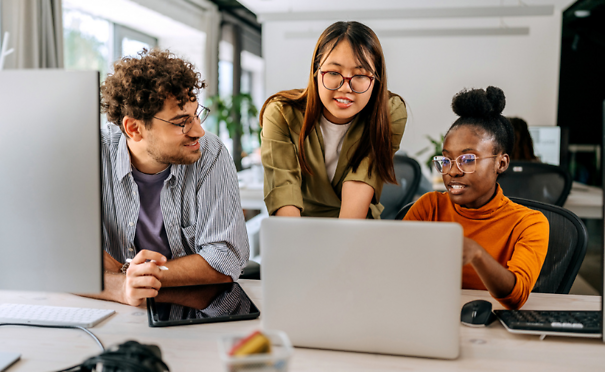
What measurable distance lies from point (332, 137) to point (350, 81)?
9.1 inches

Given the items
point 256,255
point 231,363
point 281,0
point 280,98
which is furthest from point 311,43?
point 231,363

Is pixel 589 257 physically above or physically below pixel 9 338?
below

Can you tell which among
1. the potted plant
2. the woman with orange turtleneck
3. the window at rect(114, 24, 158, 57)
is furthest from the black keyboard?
the potted plant

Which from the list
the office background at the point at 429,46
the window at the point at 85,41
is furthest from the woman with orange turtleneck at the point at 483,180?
the window at the point at 85,41

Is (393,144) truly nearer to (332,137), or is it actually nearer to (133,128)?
(332,137)

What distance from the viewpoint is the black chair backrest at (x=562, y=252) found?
4.10 ft

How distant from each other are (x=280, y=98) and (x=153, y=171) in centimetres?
45

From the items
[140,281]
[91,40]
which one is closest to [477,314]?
[140,281]

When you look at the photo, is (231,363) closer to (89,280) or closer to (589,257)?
(89,280)

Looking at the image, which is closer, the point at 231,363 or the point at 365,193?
the point at 231,363

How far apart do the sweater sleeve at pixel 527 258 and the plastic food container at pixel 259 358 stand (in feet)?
2.33

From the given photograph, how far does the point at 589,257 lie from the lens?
139 inches

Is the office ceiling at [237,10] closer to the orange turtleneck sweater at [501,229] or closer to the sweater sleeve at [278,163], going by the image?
the sweater sleeve at [278,163]

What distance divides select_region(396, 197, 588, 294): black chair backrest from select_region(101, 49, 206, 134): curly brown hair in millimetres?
1093
